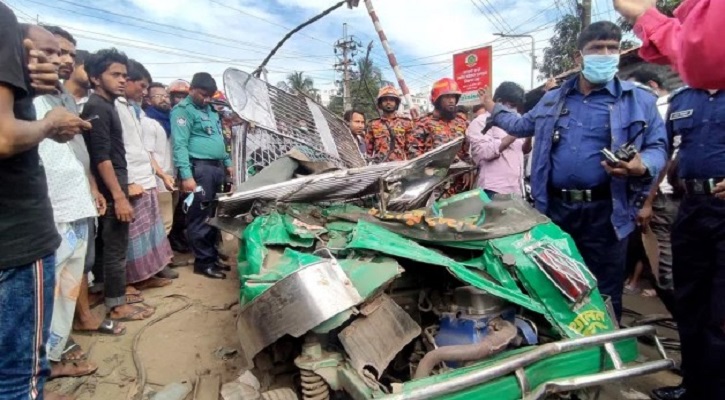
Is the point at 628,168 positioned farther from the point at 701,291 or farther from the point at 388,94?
the point at 388,94

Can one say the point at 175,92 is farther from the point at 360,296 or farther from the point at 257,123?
the point at 360,296

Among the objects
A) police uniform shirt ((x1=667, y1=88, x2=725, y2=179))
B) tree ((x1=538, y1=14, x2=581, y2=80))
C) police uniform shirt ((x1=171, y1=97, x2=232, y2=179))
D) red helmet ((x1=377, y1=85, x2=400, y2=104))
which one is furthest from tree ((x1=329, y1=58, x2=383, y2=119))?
police uniform shirt ((x1=667, y1=88, x2=725, y2=179))

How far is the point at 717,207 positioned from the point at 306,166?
245 cm

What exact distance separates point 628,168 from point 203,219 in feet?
11.6

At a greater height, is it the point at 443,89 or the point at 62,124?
the point at 62,124

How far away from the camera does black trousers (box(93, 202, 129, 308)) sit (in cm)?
312

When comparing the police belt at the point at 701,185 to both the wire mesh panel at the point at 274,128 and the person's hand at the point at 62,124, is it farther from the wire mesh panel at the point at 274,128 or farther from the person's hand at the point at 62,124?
the person's hand at the point at 62,124

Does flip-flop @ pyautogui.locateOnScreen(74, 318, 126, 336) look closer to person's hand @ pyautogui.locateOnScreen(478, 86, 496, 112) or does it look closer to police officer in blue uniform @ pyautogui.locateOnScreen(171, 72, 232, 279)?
police officer in blue uniform @ pyautogui.locateOnScreen(171, 72, 232, 279)

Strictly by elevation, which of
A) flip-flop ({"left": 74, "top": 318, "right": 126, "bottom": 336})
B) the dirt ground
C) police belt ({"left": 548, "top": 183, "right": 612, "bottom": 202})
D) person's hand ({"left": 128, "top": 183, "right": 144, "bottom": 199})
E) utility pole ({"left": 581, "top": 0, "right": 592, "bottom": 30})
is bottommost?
the dirt ground

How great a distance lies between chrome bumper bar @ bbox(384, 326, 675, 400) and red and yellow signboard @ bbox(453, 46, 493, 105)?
9799 millimetres

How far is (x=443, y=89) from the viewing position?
468cm

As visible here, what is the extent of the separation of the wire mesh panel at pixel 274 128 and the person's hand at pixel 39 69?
1.46 metres

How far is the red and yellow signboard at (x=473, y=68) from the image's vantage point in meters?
11.2

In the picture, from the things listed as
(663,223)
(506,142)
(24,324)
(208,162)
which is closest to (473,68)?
(506,142)
